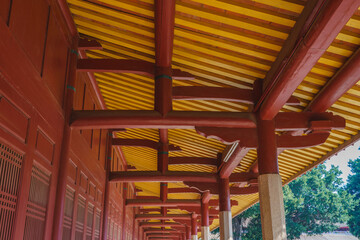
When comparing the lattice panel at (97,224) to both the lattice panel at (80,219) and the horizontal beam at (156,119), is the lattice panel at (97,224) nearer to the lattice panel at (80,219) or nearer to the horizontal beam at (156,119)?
the lattice panel at (80,219)

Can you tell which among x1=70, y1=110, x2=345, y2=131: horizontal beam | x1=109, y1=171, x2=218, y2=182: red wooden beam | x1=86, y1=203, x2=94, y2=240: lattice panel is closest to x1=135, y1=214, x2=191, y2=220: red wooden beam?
x1=109, y1=171, x2=218, y2=182: red wooden beam

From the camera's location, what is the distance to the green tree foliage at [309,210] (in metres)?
25.8

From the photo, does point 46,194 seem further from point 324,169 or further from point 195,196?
point 324,169

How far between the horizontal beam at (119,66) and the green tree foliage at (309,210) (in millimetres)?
24195

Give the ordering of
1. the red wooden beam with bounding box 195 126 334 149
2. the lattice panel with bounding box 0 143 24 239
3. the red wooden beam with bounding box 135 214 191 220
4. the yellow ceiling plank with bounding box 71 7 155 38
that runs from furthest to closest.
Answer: the red wooden beam with bounding box 135 214 191 220
the red wooden beam with bounding box 195 126 334 149
the yellow ceiling plank with bounding box 71 7 155 38
the lattice panel with bounding box 0 143 24 239

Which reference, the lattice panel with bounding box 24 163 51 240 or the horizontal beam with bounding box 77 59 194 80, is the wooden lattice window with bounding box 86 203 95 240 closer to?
the lattice panel with bounding box 24 163 51 240

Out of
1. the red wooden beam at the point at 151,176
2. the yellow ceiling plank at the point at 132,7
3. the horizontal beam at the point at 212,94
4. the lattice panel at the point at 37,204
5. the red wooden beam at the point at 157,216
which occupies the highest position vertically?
the yellow ceiling plank at the point at 132,7

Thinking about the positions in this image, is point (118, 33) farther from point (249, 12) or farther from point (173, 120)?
point (249, 12)

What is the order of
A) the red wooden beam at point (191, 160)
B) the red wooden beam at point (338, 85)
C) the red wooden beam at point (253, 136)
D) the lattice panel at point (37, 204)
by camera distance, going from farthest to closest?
the red wooden beam at point (191, 160) < the red wooden beam at point (253, 136) < the red wooden beam at point (338, 85) < the lattice panel at point (37, 204)

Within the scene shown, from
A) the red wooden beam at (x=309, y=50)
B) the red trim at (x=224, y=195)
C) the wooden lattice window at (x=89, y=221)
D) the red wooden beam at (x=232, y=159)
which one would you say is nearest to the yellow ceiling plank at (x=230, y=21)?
the red wooden beam at (x=309, y=50)

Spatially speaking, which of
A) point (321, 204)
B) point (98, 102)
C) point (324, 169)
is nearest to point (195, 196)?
point (98, 102)

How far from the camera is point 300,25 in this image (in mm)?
3662

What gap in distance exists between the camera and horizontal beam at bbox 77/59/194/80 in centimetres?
489

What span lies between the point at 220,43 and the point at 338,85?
148cm
